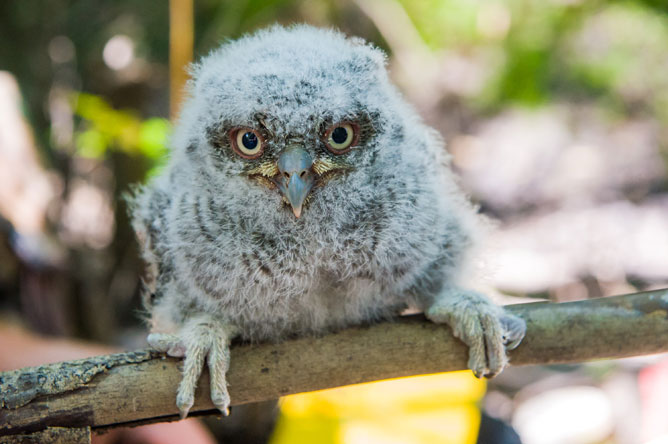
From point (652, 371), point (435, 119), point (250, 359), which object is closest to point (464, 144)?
point (435, 119)

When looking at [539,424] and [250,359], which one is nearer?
[250,359]

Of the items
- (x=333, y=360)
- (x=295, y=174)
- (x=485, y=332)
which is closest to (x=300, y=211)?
(x=295, y=174)

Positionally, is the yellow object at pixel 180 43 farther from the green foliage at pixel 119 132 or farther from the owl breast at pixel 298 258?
the owl breast at pixel 298 258

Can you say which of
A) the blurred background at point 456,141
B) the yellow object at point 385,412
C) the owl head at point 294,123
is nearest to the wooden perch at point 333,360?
the owl head at point 294,123

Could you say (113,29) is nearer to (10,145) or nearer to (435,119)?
(10,145)

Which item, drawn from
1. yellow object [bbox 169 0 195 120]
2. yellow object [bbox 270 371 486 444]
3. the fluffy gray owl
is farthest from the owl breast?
yellow object [bbox 169 0 195 120]

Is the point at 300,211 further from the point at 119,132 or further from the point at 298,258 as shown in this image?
the point at 119,132

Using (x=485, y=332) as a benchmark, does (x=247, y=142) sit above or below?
above
